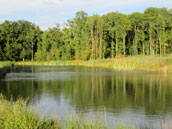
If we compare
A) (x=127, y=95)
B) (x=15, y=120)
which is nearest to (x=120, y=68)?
(x=127, y=95)

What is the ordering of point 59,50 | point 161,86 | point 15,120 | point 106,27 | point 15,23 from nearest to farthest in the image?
1. point 15,120
2. point 161,86
3. point 106,27
4. point 59,50
5. point 15,23

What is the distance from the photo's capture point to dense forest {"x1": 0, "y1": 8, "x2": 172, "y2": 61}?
196ft

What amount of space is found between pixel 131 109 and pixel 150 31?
4658cm

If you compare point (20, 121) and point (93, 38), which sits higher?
point (93, 38)

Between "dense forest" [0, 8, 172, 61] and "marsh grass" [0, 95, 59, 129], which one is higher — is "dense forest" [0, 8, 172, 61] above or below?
above

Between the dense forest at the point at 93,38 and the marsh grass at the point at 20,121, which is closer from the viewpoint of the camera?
the marsh grass at the point at 20,121

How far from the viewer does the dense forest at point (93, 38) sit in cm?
5959

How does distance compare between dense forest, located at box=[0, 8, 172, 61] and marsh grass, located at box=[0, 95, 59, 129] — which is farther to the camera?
dense forest, located at box=[0, 8, 172, 61]

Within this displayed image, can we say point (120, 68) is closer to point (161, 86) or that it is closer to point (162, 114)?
point (161, 86)

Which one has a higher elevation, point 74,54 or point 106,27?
point 106,27

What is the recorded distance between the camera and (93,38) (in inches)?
2454

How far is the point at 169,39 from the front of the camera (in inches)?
2344

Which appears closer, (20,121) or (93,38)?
(20,121)

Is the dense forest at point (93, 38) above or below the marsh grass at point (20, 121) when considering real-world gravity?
above
